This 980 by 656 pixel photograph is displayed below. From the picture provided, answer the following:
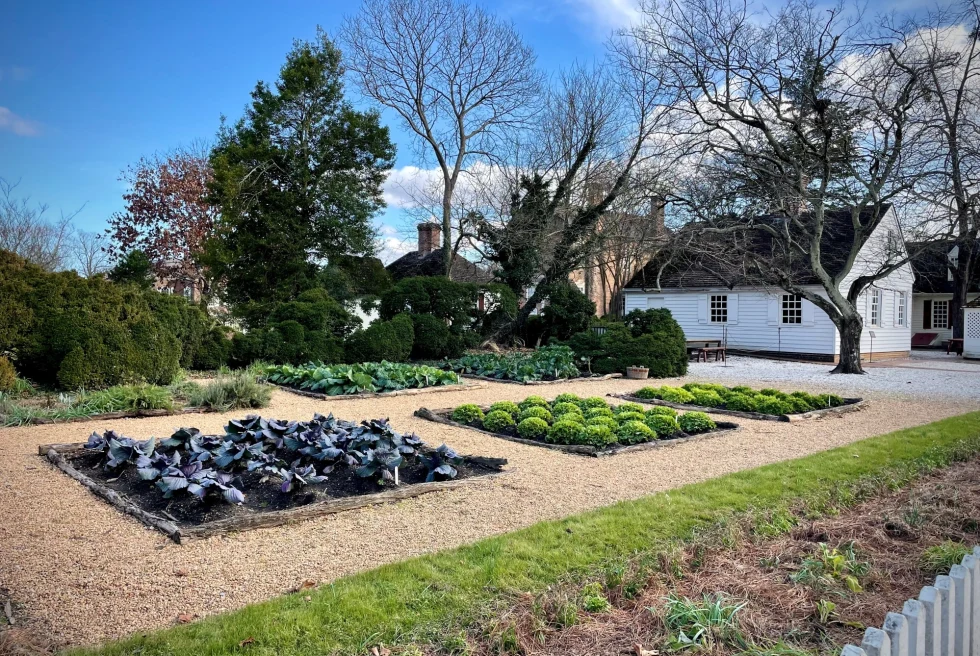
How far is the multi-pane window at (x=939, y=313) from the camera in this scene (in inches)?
1214

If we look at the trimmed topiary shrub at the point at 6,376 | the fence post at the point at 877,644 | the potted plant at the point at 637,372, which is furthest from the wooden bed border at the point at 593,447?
the trimmed topiary shrub at the point at 6,376

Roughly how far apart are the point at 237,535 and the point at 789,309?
21.2 metres

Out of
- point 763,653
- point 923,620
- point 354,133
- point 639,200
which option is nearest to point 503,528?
point 763,653

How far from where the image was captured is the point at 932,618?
225 centimetres

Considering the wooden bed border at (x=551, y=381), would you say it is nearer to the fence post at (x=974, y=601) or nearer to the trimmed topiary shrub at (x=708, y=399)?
the trimmed topiary shrub at (x=708, y=399)

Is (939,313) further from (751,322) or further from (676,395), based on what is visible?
(676,395)

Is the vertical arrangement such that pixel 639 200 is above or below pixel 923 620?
above

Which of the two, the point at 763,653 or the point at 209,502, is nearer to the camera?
the point at 763,653

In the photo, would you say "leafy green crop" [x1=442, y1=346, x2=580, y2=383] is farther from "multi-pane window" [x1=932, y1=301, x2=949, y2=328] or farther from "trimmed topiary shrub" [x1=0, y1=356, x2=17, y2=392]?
"multi-pane window" [x1=932, y1=301, x2=949, y2=328]

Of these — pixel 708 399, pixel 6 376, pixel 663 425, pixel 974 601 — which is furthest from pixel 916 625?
pixel 6 376

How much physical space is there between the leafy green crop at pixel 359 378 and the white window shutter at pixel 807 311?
13.8 meters

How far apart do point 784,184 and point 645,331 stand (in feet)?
15.7

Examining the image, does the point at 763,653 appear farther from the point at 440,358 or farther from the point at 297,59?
the point at 297,59

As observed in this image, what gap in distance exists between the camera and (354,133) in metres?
24.6
